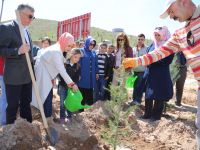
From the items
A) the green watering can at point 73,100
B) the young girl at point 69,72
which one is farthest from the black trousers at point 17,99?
the young girl at point 69,72

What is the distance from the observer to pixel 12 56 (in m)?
4.91

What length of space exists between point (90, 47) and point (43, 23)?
6797cm

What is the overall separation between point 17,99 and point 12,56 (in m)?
0.62

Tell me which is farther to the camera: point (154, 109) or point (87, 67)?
point (87, 67)

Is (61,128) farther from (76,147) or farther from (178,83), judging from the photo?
(178,83)

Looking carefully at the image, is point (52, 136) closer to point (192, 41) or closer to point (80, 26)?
point (192, 41)

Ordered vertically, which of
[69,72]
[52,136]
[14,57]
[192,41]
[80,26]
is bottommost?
[52,136]

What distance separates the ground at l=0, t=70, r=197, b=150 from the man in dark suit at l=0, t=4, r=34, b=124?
14.8 inches

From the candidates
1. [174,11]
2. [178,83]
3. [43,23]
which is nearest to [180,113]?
[178,83]

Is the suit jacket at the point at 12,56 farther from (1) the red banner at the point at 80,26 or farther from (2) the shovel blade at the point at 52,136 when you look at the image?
(1) the red banner at the point at 80,26

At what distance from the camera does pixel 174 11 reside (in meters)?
3.60

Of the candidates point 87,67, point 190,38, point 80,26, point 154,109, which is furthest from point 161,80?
point 80,26

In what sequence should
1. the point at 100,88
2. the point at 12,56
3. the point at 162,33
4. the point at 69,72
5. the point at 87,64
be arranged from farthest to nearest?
the point at 100,88 < the point at 87,64 < the point at 162,33 < the point at 69,72 < the point at 12,56

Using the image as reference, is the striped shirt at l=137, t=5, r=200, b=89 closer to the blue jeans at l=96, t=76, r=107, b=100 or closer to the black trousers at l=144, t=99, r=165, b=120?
the black trousers at l=144, t=99, r=165, b=120
